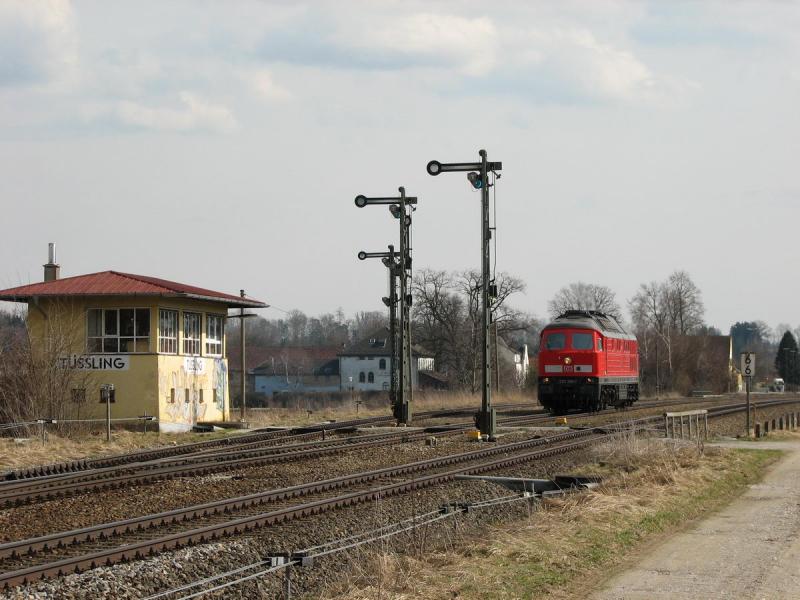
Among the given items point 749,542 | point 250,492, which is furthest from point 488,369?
point 749,542

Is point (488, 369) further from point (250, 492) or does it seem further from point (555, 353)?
point (555, 353)

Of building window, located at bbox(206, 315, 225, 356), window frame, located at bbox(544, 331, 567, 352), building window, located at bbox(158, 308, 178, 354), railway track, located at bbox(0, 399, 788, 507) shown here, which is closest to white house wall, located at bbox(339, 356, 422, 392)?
building window, located at bbox(206, 315, 225, 356)

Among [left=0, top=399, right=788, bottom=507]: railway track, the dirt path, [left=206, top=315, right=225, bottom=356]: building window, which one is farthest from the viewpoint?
[left=206, top=315, right=225, bottom=356]: building window

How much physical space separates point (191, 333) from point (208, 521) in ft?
82.2

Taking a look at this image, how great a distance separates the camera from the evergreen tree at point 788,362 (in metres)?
136

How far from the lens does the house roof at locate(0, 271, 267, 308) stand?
34.3 metres

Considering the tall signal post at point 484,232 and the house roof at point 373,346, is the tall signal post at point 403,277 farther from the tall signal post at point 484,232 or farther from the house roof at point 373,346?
the house roof at point 373,346

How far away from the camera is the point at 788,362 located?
138 m

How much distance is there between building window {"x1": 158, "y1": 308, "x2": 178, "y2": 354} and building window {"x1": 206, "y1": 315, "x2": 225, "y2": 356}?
279 centimetres

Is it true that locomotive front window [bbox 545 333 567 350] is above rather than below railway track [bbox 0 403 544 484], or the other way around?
above

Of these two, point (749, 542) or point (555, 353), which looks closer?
point (749, 542)

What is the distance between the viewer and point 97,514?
45.5ft

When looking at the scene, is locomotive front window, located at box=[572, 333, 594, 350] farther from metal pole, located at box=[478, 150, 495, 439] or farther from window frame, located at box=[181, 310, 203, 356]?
window frame, located at box=[181, 310, 203, 356]

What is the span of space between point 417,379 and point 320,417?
230 feet
